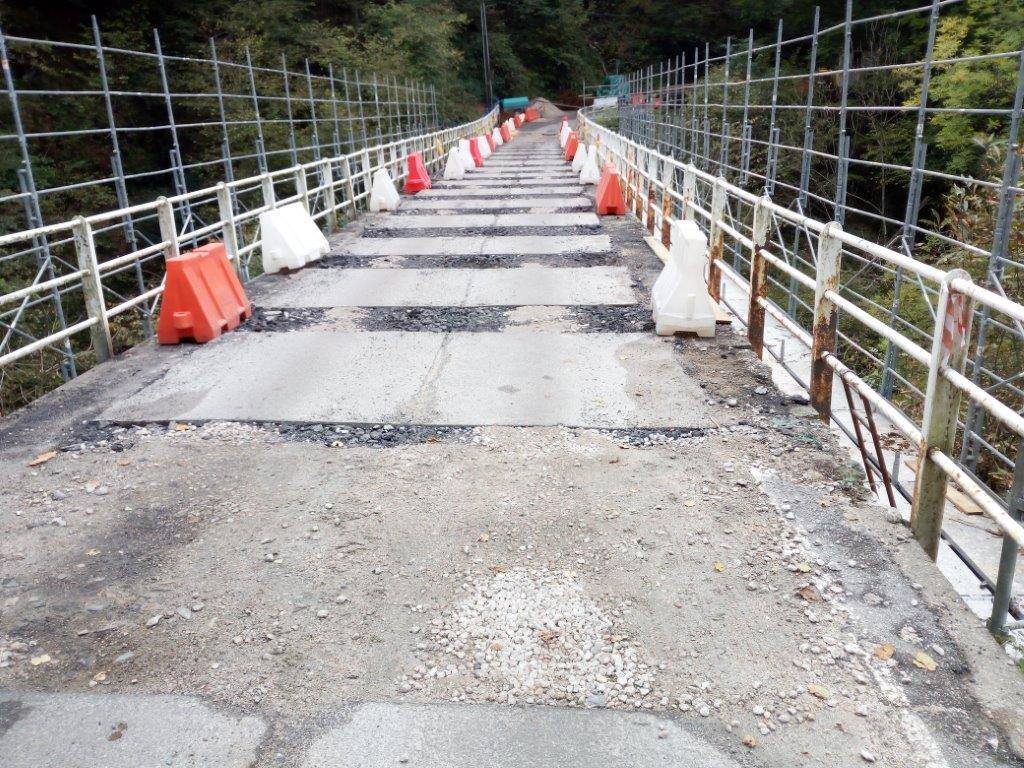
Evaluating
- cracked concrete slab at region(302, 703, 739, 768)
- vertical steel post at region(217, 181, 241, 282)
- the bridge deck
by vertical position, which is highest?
vertical steel post at region(217, 181, 241, 282)

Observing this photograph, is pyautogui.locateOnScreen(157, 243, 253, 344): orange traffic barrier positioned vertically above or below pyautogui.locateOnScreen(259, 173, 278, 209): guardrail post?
below

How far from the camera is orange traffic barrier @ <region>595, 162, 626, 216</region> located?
14.6 metres

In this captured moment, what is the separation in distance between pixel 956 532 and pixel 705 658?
8.27 feet

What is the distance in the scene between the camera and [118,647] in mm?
3277

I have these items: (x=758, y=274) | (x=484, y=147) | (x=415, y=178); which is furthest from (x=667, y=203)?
(x=484, y=147)

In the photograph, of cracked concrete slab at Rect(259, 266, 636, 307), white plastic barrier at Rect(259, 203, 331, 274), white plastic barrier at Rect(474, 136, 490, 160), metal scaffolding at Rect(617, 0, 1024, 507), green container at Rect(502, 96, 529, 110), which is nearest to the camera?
metal scaffolding at Rect(617, 0, 1024, 507)

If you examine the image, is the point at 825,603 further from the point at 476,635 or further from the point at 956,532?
the point at 956,532

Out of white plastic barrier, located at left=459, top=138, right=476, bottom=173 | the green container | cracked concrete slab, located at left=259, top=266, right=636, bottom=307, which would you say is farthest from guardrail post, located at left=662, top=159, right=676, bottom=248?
the green container

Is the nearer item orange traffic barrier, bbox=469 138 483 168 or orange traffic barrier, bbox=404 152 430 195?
orange traffic barrier, bbox=404 152 430 195

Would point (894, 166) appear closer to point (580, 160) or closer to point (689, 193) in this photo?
point (689, 193)

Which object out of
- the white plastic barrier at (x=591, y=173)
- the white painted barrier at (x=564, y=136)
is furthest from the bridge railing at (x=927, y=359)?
the white painted barrier at (x=564, y=136)

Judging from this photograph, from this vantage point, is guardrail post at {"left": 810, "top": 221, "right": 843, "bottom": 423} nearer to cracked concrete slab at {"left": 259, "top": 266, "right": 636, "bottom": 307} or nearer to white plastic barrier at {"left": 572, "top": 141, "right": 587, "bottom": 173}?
cracked concrete slab at {"left": 259, "top": 266, "right": 636, "bottom": 307}

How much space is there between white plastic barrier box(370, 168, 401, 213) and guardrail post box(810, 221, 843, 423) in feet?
40.7

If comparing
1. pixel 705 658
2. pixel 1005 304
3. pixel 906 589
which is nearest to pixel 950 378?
pixel 1005 304
